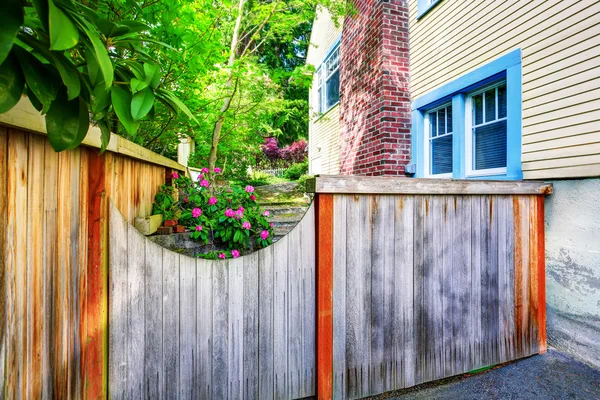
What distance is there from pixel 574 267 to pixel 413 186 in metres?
1.62

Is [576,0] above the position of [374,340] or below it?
above

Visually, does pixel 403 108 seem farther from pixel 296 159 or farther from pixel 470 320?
pixel 296 159

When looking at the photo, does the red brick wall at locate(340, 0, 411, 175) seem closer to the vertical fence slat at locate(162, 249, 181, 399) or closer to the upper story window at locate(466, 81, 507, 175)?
the upper story window at locate(466, 81, 507, 175)

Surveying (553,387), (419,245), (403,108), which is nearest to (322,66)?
(403,108)

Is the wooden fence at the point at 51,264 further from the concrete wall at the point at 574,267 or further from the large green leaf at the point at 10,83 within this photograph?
the concrete wall at the point at 574,267

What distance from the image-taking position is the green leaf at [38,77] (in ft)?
2.52

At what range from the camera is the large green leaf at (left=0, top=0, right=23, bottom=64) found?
596 mm

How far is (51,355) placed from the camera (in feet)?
4.82

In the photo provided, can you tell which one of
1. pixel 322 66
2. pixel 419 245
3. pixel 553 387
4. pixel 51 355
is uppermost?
pixel 322 66

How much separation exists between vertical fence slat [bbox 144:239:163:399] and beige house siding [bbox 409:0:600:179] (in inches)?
126

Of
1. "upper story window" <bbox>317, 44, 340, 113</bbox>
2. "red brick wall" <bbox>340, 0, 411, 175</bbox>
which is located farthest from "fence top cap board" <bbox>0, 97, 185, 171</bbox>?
"upper story window" <bbox>317, 44, 340, 113</bbox>

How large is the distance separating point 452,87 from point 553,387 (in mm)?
3298

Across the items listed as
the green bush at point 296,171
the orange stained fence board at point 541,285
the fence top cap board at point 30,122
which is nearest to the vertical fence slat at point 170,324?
the fence top cap board at point 30,122

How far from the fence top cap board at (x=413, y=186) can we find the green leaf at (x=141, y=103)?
1.20 metres
